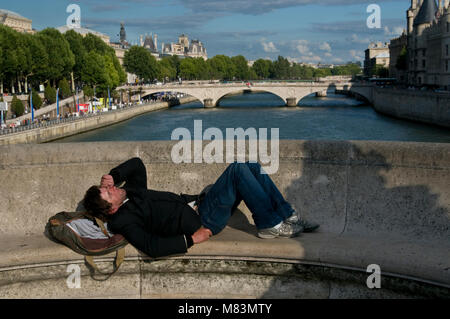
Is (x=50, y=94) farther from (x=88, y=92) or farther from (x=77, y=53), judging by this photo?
(x=77, y=53)

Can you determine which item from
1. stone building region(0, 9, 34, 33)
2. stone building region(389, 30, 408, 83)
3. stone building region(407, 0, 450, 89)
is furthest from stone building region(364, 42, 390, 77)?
stone building region(0, 9, 34, 33)

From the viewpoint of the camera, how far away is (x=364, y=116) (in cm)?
3953

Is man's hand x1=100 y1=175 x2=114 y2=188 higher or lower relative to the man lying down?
higher

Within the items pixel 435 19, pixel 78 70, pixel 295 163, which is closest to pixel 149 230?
pixel 295 163

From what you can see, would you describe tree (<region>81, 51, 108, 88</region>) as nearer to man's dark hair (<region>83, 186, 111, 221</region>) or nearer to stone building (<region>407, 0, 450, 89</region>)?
stone building (<region>407, 0, 450, 89</region>)

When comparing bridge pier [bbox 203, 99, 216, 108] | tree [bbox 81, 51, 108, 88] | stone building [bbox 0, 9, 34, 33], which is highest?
stone building [bbox 0, 9, 34, 33]

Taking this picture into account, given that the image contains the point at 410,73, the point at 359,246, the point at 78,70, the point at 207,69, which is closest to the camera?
the point at 359,246

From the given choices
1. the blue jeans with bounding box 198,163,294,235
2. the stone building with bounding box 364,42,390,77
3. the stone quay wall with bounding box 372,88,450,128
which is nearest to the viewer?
the blue jeans with bounding box 198,163,294,235

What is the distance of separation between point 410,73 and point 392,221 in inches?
2239

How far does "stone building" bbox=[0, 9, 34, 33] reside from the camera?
7050cm

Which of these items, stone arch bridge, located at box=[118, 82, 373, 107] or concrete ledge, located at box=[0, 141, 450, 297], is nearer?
concrete ledge, located at box=[0, 141, 450, 297]

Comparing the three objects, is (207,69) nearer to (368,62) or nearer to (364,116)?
(368,62)

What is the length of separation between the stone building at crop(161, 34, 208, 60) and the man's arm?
148m

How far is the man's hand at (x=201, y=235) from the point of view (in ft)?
9.95
